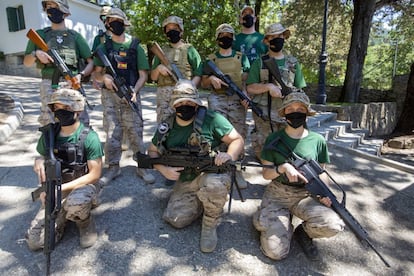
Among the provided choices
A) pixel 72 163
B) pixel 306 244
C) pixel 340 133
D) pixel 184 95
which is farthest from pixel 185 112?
pixel 340 133

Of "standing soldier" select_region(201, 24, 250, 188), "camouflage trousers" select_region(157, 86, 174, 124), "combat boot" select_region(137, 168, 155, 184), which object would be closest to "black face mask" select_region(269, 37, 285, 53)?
"standing soldier" select_region(201, 24, 250, 188)

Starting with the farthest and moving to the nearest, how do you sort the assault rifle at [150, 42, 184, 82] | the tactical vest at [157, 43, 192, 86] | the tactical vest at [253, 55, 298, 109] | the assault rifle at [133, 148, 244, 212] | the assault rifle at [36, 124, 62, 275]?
the tactical vest at [157, 43, 192, 86] → the assault rifle at [150, 42, 184, 82] → the tactical vest at [253, 55, 298, 109] → the assault rifle at [133, 148, 244, 212] → the assault rifle at [36, 124, 62, 275]

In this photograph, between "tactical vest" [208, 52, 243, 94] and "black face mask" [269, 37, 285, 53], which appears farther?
"tactical vest" [208, 52, 243, 94]

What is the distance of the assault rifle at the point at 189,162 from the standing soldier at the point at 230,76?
1.13 meters

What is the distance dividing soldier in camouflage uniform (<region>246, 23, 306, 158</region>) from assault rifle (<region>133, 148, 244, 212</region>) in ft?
3.89

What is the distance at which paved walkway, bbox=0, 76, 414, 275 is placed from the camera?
2.57 m

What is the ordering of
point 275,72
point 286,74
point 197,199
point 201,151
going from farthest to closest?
point 286,74 → point 275,72 → point 197,199 → point 201,151

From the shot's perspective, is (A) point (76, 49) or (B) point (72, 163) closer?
(B) point (72, 163)

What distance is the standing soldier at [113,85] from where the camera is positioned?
368cm

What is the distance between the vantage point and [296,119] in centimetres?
278

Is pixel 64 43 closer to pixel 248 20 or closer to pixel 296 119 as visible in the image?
pixel 248 20

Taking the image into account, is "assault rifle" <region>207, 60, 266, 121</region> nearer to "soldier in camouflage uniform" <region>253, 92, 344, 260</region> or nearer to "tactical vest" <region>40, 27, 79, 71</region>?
"soldier in camouflage uniform" <region>253, 92, 344, 260</region>

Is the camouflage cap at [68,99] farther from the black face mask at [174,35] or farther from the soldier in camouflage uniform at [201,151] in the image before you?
the black face mask at [174,35]

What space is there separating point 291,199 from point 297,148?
0.50 m
